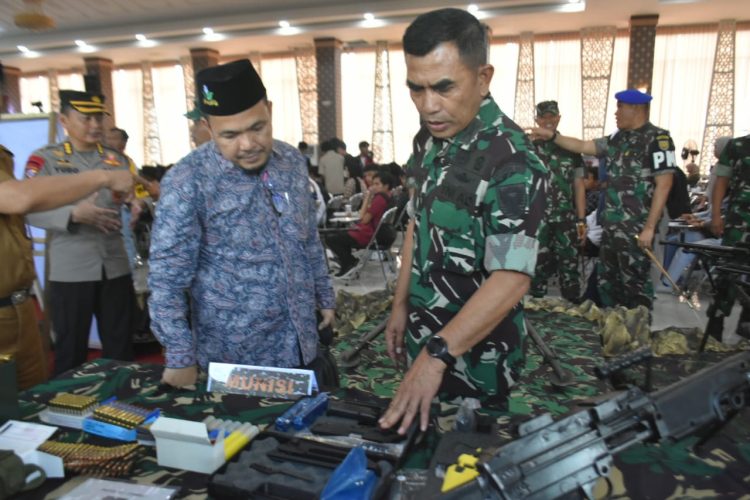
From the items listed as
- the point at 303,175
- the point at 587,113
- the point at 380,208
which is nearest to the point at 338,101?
→ the point at 587,113

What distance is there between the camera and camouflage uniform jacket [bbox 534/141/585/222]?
4219mm

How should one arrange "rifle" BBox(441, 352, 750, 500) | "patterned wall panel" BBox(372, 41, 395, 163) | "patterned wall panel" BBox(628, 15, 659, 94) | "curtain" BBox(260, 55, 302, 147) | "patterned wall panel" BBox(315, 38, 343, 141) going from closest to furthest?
"rifle" BBox(441, 352, 750, 500), "patterned wall panel" BBox(628, 15, 659, 94), "patterned wall panel" BBox(315, 38, 343, 141), "patterned wall panel" BBox(372, 41, 395, 163), "curtain" BBox(260, 55, 302, 147)

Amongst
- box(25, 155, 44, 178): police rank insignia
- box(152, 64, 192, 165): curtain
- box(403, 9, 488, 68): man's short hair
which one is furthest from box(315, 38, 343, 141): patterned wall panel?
box(403, 9, 488, 68): man's short hair

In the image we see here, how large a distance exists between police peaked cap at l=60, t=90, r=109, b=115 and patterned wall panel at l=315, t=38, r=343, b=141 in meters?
9.39

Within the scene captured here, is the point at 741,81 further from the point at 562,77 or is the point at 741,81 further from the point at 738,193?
the point at 738,193

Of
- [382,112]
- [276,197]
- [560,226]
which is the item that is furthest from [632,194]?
[382,112]

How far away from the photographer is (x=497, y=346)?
1341 millimetres

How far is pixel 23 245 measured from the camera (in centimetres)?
174

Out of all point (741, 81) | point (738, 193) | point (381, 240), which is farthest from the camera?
point (741, 81)

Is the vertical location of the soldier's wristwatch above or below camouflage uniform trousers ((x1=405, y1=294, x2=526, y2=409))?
above

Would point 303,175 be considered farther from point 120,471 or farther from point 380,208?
point 380,208

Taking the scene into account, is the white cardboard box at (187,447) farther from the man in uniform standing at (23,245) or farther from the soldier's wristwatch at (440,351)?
the man in uniform standing at (23,245)

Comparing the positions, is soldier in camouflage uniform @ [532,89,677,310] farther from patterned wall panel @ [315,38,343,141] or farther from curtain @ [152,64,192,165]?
curtain @ [152,64,192,165]

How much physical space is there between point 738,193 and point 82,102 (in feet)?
12.2
